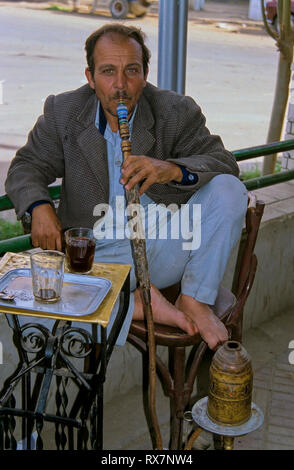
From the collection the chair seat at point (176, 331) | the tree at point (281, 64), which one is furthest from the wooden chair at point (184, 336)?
the tree at point (281, 64)

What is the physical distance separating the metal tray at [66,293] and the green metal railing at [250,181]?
443 mm

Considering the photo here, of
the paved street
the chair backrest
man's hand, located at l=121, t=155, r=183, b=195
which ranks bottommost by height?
the paved street

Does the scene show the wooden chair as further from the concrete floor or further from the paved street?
the paved street

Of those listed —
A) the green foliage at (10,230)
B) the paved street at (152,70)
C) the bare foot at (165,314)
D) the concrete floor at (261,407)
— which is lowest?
the paved street at (152,70)

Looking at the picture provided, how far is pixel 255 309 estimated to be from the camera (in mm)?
3469

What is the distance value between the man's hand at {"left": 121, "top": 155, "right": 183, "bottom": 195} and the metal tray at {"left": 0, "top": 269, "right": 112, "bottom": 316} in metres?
0.33

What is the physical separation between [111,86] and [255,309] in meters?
1.70

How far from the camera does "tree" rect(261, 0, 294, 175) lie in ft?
14.3

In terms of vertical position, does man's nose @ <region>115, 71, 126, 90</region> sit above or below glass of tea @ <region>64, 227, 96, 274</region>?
above

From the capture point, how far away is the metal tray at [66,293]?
173 cm

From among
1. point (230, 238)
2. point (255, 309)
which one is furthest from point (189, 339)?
point (255, 309)

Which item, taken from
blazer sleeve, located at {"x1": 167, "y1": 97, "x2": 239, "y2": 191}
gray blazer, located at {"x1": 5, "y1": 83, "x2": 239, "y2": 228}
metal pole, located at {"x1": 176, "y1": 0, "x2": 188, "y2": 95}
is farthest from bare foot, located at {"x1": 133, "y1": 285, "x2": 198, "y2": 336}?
metal pole, located at {"x1": 176, "y1": 0, "x2": 188, "y2": 95}

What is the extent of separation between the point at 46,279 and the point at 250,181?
1851 mm

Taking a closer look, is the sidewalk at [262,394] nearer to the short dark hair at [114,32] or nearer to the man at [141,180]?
the man at [141,180]
